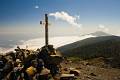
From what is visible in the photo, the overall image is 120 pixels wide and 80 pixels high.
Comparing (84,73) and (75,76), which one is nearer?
(75,76)

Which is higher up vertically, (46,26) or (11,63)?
(46,26)

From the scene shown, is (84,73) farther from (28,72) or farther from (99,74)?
(28,72)

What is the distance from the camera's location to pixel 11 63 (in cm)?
3781

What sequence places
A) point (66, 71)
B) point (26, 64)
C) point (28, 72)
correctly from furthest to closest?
point (66, 71) < point (26, 64) < point (28, 72)

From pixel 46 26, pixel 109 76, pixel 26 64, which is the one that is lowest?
pixel 109 76

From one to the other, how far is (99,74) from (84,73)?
9.69ft

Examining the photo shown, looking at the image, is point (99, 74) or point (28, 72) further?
point (99, 74)

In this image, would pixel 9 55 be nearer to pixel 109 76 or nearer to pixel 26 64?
pixel 26 64

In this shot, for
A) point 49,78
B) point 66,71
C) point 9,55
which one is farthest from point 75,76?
point 9,55

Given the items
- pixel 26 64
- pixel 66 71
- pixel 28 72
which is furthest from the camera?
pixel 66 71

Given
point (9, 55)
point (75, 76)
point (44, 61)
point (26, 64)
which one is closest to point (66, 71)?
point (75, 76)

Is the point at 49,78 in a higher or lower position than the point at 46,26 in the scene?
lower

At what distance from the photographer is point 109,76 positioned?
4259 cm

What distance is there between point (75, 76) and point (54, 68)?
396 cm
